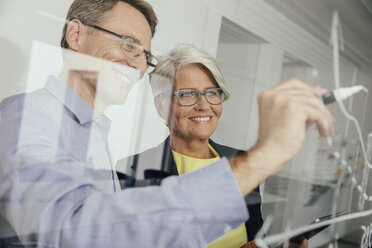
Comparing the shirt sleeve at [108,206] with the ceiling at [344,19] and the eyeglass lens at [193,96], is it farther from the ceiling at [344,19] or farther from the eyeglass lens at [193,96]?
the ceiling at [344,19]

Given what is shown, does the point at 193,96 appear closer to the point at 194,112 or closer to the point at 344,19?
the point at 194,112

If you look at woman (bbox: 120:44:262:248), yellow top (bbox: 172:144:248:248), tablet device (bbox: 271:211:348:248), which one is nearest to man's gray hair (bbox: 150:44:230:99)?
woman (bbox: 120:44:262:248)

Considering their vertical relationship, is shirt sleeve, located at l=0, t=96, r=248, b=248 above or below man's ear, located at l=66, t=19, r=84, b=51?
below

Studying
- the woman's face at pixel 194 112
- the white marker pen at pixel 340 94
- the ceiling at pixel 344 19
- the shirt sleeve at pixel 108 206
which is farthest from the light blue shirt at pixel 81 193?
the ceiling at pixel 344 19

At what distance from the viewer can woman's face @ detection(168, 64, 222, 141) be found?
628mm

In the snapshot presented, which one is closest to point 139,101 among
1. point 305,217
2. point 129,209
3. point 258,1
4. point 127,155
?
point 127,155

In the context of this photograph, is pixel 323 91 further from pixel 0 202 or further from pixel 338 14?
pixel 0 202

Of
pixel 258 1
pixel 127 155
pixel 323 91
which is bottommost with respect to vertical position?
pixel 127 155

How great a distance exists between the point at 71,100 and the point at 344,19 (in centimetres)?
64

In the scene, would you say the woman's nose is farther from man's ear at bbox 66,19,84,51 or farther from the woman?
man's ear at bbox 66,19,84,51

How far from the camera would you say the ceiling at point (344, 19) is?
75 centimetres

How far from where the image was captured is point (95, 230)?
528 millimetres

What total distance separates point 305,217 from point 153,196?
15.3 inches

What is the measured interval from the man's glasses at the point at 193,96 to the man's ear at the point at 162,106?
24 mm
